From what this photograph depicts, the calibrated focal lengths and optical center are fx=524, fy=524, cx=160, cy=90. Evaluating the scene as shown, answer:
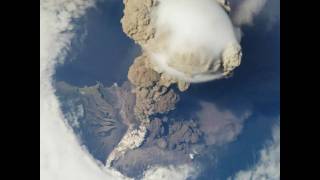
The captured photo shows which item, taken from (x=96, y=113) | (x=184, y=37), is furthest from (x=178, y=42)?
(x=96, y=113)

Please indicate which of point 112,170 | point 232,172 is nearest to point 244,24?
point 232,172

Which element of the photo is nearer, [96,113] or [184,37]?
[184,37]

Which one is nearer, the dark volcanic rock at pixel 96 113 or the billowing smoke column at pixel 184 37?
the billowing smoke column at pixel 184 37

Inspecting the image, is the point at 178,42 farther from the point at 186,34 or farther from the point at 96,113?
the point at 96,113

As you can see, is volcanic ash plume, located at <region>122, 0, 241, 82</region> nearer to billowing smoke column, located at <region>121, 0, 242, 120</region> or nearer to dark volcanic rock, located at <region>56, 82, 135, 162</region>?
billowing smoke column, located at <region>121, 0, 242, 120</region>

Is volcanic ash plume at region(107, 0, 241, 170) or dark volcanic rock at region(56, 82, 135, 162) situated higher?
volcanic ash plume at region(107, 0, 241, 170)

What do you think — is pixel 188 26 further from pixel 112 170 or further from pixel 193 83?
pixel 112 170

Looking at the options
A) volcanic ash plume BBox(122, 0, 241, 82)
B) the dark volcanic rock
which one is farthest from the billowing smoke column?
the dark volcanic rock

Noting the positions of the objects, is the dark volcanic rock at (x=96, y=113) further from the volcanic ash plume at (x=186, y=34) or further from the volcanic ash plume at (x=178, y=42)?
the volcanic ash plume at (x=186, y=34)

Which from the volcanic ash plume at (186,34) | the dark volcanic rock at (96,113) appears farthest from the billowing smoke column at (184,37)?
the dark volcanic rock at (96,113)

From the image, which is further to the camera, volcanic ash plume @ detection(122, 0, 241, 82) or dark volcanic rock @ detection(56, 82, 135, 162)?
dark volcanic rock @ detection(56, 82, 135, 162)

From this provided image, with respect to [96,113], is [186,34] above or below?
above
